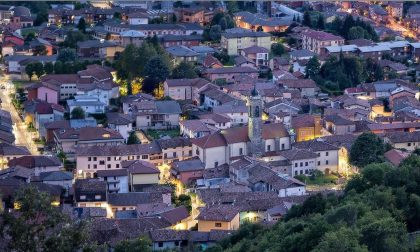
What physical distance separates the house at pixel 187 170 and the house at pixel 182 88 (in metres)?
2.44

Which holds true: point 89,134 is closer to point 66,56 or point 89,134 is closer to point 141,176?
point 141,176

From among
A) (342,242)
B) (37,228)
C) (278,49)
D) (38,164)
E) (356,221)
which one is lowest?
(278,49)

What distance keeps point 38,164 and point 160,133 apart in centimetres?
181

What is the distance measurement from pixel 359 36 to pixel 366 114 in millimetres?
3546

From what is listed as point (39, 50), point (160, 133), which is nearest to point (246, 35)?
point (39, 50)

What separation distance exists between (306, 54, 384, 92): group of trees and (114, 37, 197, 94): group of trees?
1354 mm

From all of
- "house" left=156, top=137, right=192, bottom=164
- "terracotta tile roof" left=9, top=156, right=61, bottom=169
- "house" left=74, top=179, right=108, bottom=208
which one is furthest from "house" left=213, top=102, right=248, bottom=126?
"house" left=74, top=179, right=108, bottom=208

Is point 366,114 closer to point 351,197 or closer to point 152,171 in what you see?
point 152,171

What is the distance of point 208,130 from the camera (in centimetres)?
924

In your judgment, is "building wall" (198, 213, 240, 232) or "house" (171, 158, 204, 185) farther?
"house" (171, 158, 204, 185)

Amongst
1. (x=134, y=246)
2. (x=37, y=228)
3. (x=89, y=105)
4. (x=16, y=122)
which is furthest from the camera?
(x=89, y=105)

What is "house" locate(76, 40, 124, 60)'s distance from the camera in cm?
1291

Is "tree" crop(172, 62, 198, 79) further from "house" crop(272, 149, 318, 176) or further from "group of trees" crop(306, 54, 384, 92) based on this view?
"house" crop(272, 149, 318, 176)

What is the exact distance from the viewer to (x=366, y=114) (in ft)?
33.0
